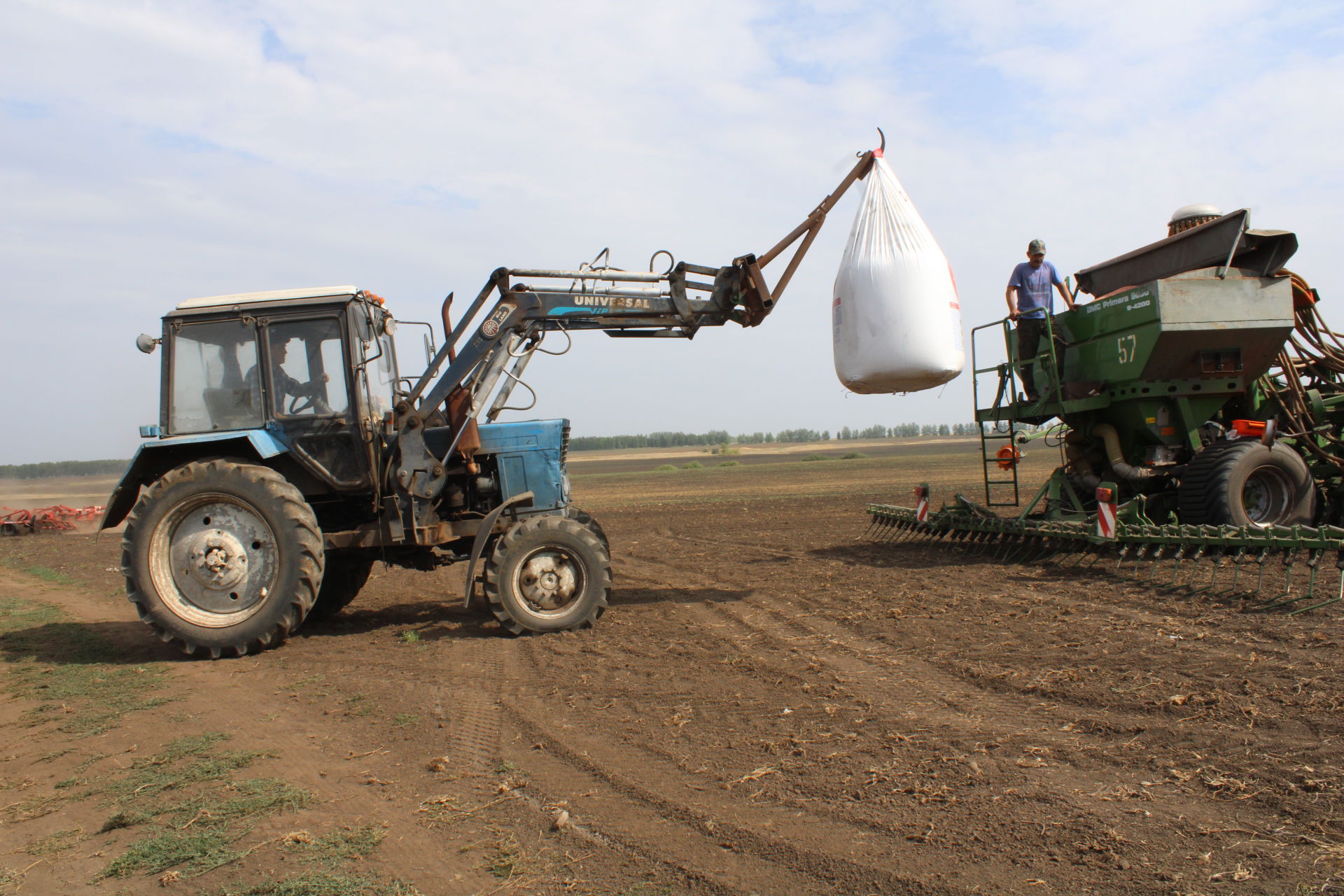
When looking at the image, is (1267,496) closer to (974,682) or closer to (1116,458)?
(1116,458)

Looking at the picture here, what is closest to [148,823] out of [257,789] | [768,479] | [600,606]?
[257,789]

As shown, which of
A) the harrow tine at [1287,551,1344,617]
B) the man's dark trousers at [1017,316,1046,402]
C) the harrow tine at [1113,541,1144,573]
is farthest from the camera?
the man's dark trousers at [1017,316,1046,402]

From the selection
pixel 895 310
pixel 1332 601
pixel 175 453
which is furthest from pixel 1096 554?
pixel 175 453

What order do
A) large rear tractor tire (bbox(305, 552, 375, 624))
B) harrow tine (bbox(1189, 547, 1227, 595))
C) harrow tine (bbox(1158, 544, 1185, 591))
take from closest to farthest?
harrow tine (bbox(1189, 547, 1227, 595)), harrow tine (bbox(1158, 544, 1185, 591)), large rear tractor tire (bbox(305, 552, 375, 624))

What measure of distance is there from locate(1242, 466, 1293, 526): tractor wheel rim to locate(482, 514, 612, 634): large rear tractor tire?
591 centimetres

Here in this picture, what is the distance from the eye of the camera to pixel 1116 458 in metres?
8.51

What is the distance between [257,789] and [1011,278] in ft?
27.2

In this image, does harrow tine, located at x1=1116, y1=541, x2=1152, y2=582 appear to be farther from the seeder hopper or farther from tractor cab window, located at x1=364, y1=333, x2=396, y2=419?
tractor cab window, located at x1=364, y1=333, x2=396, y2=419

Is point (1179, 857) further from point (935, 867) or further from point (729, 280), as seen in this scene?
point (729, 280)

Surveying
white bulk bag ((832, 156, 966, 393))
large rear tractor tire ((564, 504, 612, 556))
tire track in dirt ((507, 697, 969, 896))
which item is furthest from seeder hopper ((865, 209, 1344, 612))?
tire track in dirt ((507, 697, 969, 896))

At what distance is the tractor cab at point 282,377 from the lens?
652 centimetres

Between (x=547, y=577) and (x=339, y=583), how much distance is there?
2.25 metres

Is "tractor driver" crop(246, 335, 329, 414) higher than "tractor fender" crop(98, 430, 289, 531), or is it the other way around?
"tractor driver" crop(246, 335, 329, 414)

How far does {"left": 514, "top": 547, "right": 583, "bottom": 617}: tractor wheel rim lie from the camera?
21.4 feet
